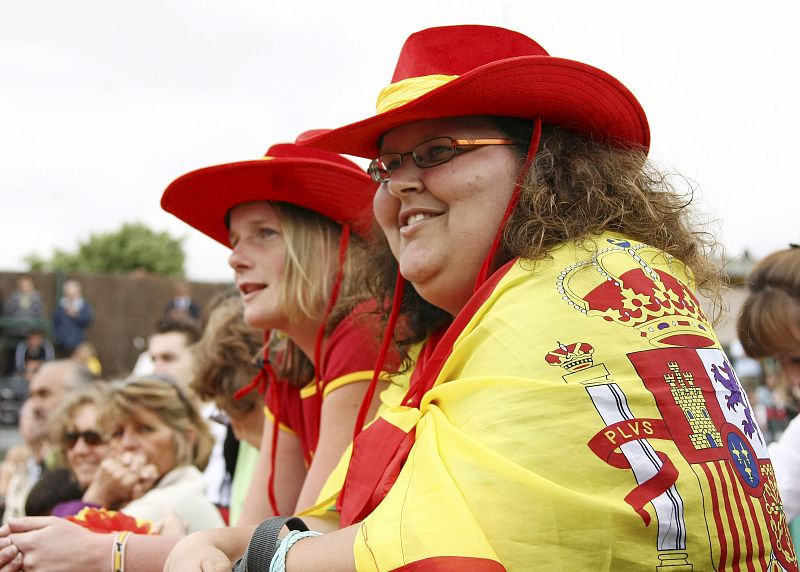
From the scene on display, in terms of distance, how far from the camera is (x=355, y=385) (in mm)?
2631

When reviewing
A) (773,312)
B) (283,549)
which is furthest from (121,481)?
(773,312)

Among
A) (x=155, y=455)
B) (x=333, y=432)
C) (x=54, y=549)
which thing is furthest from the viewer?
(x=155, y=455)

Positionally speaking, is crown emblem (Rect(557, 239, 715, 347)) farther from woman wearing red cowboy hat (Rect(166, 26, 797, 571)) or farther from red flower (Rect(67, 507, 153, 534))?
red flower (Rect(67, 507, 153, 534))

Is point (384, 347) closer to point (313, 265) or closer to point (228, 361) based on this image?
point (313, 265)

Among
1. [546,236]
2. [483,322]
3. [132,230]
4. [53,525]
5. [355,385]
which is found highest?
[546,236]

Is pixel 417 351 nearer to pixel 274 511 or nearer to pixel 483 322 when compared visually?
pixel 483 322

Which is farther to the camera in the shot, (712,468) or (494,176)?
(494,176)

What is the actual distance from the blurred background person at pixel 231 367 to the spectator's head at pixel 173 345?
1810 mm

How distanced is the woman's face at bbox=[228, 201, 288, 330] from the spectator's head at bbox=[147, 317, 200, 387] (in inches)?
118

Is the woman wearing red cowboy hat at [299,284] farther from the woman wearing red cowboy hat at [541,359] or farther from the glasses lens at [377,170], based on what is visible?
the woman wearing red cowboy hat at [541,359]

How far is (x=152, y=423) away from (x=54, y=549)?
1.88 meters

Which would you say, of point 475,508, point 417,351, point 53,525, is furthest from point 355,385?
point 475,508

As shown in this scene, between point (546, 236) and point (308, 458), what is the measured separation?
5.13 ft

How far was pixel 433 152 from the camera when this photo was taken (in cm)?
202
